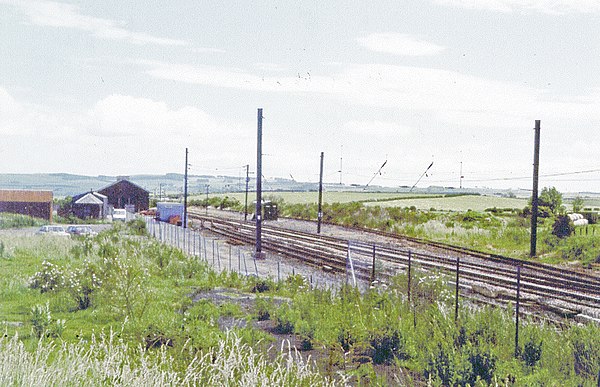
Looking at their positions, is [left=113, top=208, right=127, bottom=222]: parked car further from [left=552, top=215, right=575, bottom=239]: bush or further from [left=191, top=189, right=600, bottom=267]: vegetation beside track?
[left=552, top=215, right=575, bottom=239]: bush

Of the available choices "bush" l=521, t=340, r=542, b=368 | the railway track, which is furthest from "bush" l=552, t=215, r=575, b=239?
"bush" l=521, t=340, r=542, b=368

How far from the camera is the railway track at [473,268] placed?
63.4ft

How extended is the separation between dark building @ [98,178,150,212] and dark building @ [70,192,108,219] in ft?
34.9

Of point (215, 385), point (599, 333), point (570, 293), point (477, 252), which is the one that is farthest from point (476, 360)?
point (477, 252)

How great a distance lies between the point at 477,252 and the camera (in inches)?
1387

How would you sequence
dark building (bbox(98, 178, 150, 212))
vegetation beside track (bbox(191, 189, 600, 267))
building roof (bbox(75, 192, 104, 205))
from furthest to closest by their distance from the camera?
dark building (bbox(98, 178, 150, 212)), building roof (bbox(75, 192, 104, 205)), vegetation beside track (bbox(191, 189, 600, 267))

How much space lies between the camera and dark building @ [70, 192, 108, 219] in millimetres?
77188

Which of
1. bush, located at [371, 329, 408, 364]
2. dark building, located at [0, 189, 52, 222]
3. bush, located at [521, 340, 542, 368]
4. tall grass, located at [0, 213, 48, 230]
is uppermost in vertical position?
bush, located at [521, 340, 542, 368]

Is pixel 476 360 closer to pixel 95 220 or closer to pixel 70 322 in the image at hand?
pixel 70 322

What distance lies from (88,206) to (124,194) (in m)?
15.2

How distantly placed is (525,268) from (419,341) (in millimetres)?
17415

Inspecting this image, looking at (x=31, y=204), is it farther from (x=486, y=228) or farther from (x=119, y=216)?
(x=486, y=228)

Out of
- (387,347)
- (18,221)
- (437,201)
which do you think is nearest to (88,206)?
(18,221)

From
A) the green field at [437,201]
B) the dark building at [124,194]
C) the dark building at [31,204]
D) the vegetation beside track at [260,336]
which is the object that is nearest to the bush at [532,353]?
the vegetation beside track at [260,336]
